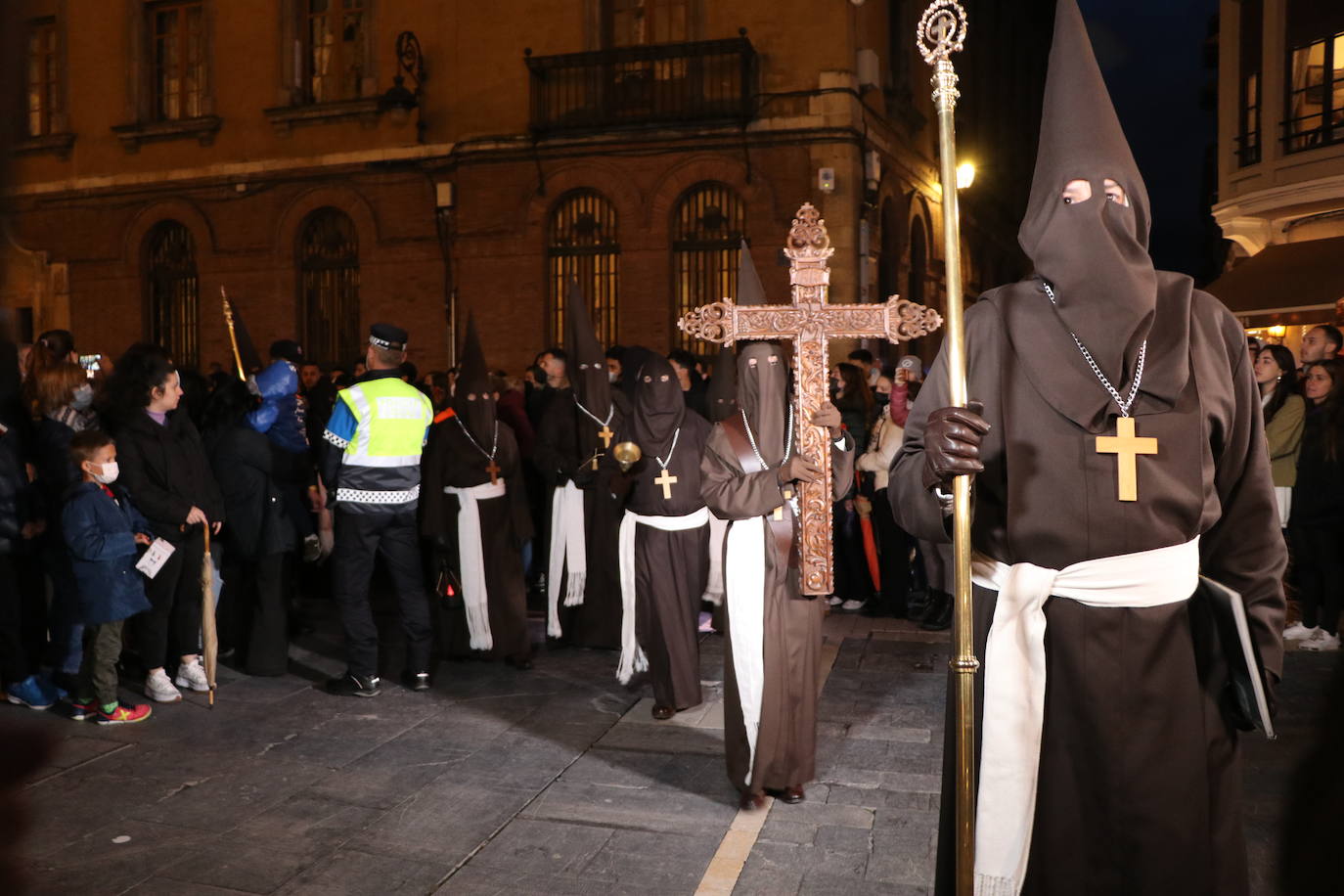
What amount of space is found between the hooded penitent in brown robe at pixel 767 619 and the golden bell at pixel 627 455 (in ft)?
5.14

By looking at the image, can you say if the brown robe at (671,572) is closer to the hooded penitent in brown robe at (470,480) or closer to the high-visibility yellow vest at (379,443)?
the hooded penitent in brown robe at (470,480)

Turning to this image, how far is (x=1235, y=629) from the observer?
2.73 m

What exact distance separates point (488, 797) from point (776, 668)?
56.2 inches

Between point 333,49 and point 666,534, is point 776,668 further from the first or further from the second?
point 333,49

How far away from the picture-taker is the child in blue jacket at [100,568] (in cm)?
593

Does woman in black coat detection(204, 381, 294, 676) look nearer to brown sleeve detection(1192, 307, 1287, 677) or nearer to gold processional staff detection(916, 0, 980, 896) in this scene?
gold processional staff detection(916, 0, 980, 896)

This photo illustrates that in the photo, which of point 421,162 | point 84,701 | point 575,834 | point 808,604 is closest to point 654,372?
point 808,604

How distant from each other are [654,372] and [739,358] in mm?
1939

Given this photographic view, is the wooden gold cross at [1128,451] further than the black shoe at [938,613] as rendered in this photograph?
No

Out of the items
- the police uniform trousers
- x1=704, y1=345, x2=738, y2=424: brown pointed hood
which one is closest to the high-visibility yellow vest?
the police uniform trousers

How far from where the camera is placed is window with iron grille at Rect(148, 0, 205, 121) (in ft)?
63.2

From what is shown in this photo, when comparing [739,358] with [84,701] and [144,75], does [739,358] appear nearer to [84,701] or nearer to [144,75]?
[84,701]

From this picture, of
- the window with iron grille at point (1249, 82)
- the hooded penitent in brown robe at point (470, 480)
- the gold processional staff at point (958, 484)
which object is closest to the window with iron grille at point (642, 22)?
the window with iron grille at point (1249, 82)

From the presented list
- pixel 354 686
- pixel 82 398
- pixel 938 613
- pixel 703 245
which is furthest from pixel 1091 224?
pixel 703 245
